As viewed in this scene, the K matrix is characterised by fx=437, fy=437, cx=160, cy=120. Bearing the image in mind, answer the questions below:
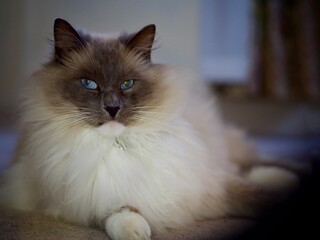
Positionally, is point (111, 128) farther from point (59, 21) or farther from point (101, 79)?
point (59, 21)

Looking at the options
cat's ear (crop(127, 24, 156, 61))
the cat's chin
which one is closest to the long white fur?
the cat's chin

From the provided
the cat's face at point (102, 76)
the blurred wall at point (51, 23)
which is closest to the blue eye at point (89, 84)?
the cat's face at point (102, 76)

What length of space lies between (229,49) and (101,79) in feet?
4.54

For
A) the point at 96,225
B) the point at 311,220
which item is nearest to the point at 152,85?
the point at 96,225

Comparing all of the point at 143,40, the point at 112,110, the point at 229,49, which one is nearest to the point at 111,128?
the point at 112,110

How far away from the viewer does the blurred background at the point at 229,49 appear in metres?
0.92

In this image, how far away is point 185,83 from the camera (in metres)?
1.08

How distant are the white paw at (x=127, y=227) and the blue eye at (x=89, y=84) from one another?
27 cm

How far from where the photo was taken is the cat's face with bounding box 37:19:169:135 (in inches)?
35.4

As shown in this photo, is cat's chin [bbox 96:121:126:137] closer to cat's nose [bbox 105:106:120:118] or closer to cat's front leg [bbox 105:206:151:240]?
cat's nose [bbox 105:106:120:118]

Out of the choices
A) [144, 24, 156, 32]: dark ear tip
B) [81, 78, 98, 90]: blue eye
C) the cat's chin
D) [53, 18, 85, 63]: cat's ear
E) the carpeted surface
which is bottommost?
the carpeted surface

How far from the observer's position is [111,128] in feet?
3.03

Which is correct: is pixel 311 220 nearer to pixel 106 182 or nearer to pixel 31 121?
pixel 106 182

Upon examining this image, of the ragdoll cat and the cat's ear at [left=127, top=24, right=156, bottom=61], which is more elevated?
the cat's ear at [left=127, top=24, right=156, bottom=61]
